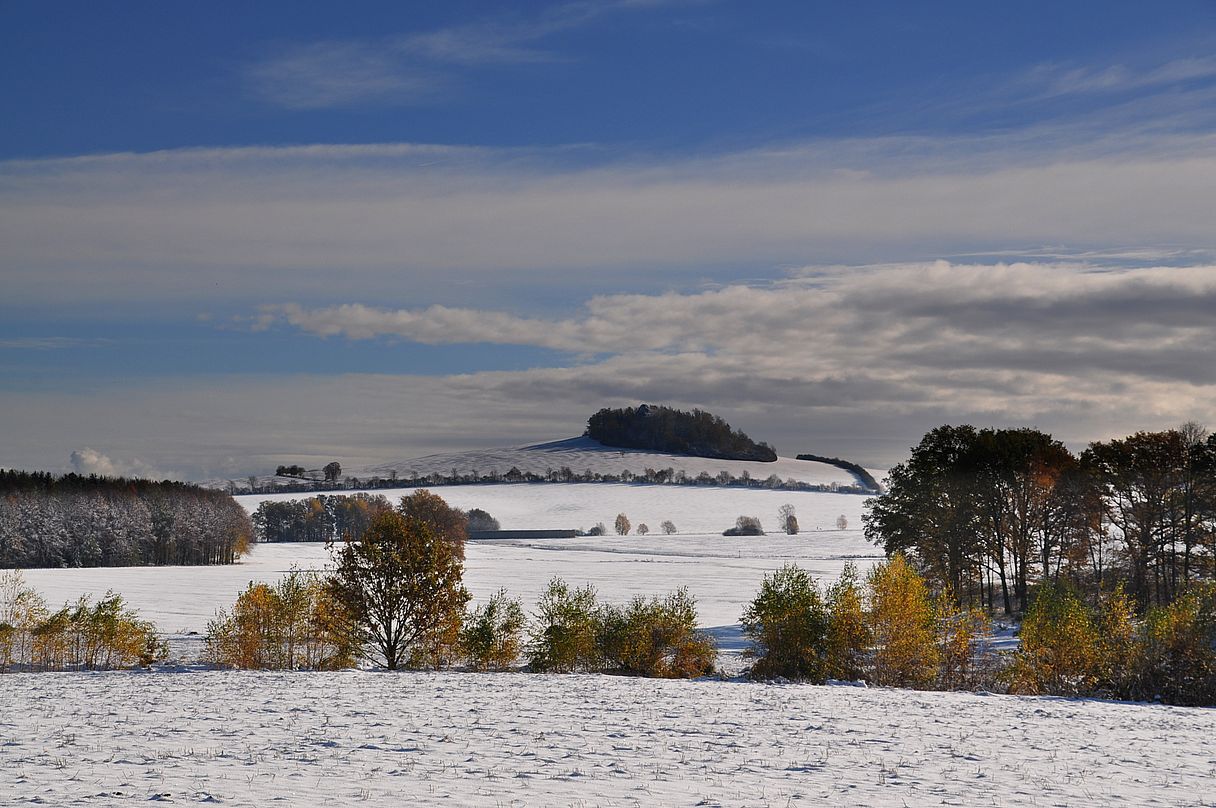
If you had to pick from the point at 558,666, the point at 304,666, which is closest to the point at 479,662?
the point at 558,666

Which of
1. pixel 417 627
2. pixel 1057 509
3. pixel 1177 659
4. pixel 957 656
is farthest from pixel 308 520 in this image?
pixel 1177 659

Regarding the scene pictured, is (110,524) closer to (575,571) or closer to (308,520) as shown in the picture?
(575,571)

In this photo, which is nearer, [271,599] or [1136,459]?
[271,599]

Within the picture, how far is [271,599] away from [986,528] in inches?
1625

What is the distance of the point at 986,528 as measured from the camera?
6266cm

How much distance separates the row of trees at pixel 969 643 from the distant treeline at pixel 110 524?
105m

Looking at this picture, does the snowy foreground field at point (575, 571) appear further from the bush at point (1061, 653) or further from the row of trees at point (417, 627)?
the bush at point (1061, 653)

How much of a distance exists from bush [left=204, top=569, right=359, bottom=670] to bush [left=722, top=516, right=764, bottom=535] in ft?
458

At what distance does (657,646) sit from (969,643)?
1264cm

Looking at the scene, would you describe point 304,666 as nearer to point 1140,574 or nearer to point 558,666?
point 558,666

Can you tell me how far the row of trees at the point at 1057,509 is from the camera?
56719 mm

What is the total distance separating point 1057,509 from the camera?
206 ft

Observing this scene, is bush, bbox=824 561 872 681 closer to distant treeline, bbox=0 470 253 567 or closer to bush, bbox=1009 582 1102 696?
bush, bbox=1009 582 1102 696

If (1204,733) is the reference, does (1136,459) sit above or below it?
above
